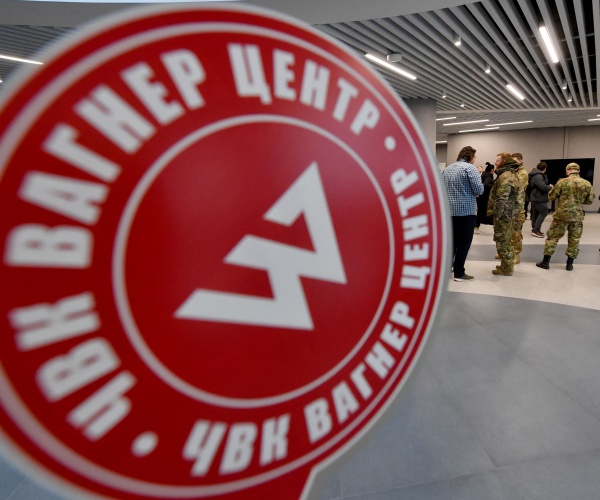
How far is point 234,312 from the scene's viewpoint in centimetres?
42

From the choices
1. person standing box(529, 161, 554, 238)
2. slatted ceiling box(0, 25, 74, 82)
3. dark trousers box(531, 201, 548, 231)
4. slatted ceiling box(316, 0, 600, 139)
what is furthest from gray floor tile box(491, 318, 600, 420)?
slatted ceiling box(0, 25, 74, 82)

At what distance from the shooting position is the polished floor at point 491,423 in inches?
54.3

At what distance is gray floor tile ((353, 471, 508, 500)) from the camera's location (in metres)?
1.34

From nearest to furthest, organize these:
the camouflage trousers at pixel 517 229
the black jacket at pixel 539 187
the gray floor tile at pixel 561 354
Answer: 1. the gray floor tile at pixel 561 354
2. the camouflage trousers at pixel 517 229
3. the black jacket at pixel 539 187

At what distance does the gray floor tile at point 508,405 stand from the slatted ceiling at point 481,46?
3691mm

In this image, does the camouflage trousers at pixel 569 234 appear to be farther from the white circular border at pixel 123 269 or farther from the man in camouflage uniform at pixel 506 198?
the white circular border at pixel 123 269

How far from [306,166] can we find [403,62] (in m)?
7.30

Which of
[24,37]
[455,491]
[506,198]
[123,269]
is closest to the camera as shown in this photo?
[123,269]

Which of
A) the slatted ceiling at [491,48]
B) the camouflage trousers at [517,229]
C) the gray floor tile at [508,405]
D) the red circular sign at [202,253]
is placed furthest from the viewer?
the slatted ceiling at [491,48]

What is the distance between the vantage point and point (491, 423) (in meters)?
1.72

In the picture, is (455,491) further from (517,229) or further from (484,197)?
(484,197)

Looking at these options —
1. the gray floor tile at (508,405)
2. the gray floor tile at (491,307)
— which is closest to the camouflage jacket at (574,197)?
the gray floor tile at (491,307)

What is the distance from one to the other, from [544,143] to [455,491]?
55.6 feet

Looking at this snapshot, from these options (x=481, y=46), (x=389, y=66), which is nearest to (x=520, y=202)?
(x=481, y=46)
